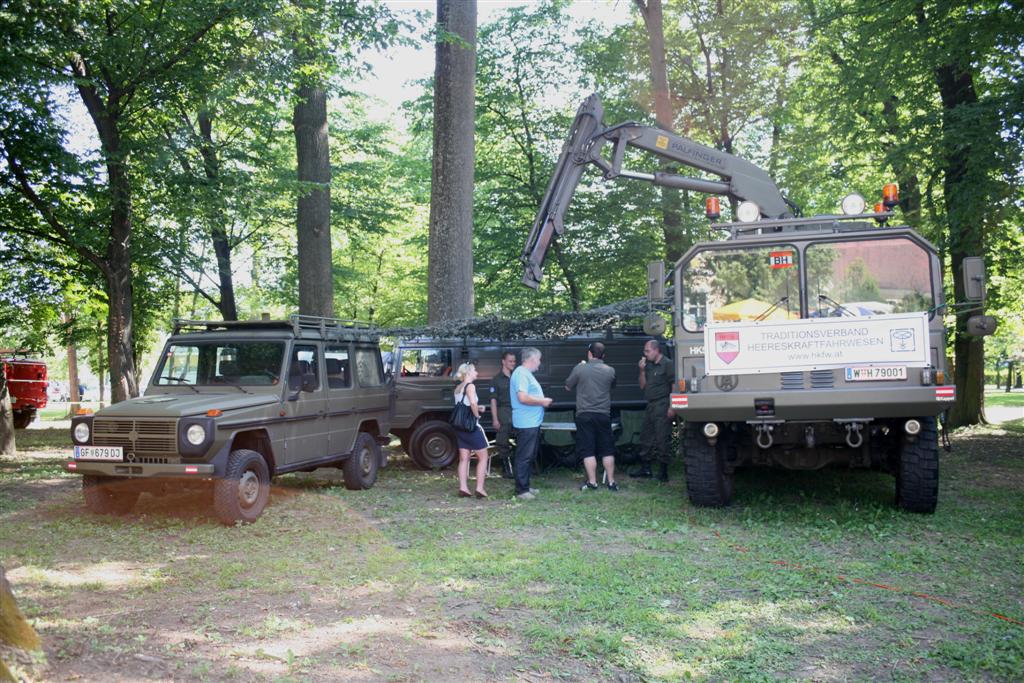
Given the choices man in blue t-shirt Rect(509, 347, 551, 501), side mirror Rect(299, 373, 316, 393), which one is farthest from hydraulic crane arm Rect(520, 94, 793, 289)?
side mirror Rect(299, 373, 316, 393)

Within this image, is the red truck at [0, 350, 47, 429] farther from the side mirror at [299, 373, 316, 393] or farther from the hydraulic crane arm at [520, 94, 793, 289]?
the hydraulic crane arm at [520, 94, 793, 289]

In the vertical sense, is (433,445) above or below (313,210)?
below

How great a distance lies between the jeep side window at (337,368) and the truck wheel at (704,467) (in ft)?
14.6

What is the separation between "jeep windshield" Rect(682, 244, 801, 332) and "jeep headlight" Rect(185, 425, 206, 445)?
16.4ft

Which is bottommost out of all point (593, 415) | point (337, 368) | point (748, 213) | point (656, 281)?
point (593, 415)

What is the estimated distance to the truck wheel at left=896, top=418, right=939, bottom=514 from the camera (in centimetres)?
784

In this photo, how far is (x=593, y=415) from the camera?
405 inches

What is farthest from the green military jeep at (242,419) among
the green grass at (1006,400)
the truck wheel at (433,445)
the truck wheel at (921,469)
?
the green grass at (1006,400)

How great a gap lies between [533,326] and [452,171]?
10.9ft

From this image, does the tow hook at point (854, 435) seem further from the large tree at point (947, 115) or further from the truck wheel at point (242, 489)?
the large tree at point (947, 115)

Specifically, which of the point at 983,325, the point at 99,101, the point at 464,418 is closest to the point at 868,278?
the point at 983,325

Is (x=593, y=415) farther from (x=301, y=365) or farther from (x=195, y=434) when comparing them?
(x=195, y=434)

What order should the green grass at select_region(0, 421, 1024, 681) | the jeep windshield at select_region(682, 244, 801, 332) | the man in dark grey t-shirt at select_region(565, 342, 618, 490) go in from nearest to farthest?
the green grass at select_region(0, 421, 1024, 681)
the jeep windshield at select_region(682, 244, 801, 332)
the man in dark grey t-shirt at select_region(565, 342, 618, 490)

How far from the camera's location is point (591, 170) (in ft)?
62.1
